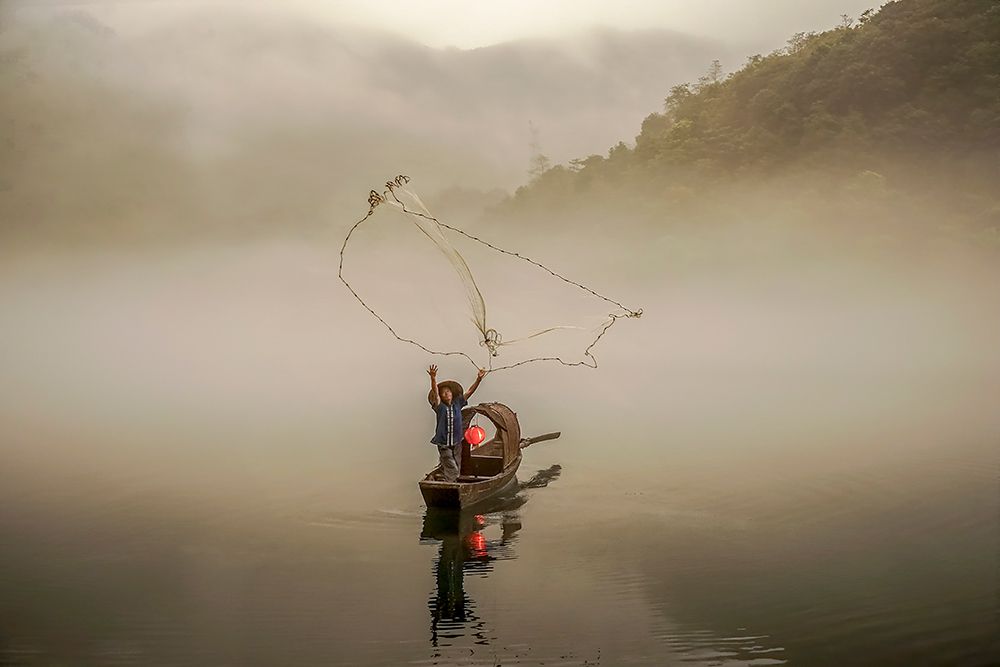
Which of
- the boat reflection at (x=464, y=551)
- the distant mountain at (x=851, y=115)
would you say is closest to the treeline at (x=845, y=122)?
the distant mountain at (x=851, y=115)

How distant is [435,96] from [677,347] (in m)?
14.6

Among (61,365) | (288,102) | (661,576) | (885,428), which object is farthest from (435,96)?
(661,576)

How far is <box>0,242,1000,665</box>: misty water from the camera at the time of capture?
23.1 feet

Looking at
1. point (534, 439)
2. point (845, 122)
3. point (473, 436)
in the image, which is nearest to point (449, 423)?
point (473, 436)

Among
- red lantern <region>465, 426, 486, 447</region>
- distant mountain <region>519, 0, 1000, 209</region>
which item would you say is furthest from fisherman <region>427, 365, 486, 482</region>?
distant mountain <region>519, 0, 1000, 209</region>

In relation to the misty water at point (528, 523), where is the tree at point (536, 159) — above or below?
above

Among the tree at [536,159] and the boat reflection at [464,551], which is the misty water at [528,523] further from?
the tree at [536,159]

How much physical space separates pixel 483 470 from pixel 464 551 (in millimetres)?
2611

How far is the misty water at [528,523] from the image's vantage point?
23.1ft

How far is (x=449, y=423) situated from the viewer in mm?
10195

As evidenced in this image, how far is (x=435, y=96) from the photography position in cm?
3822

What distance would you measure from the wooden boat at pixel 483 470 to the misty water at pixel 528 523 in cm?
25

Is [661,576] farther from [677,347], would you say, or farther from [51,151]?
[51,151]

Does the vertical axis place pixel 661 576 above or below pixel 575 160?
below
